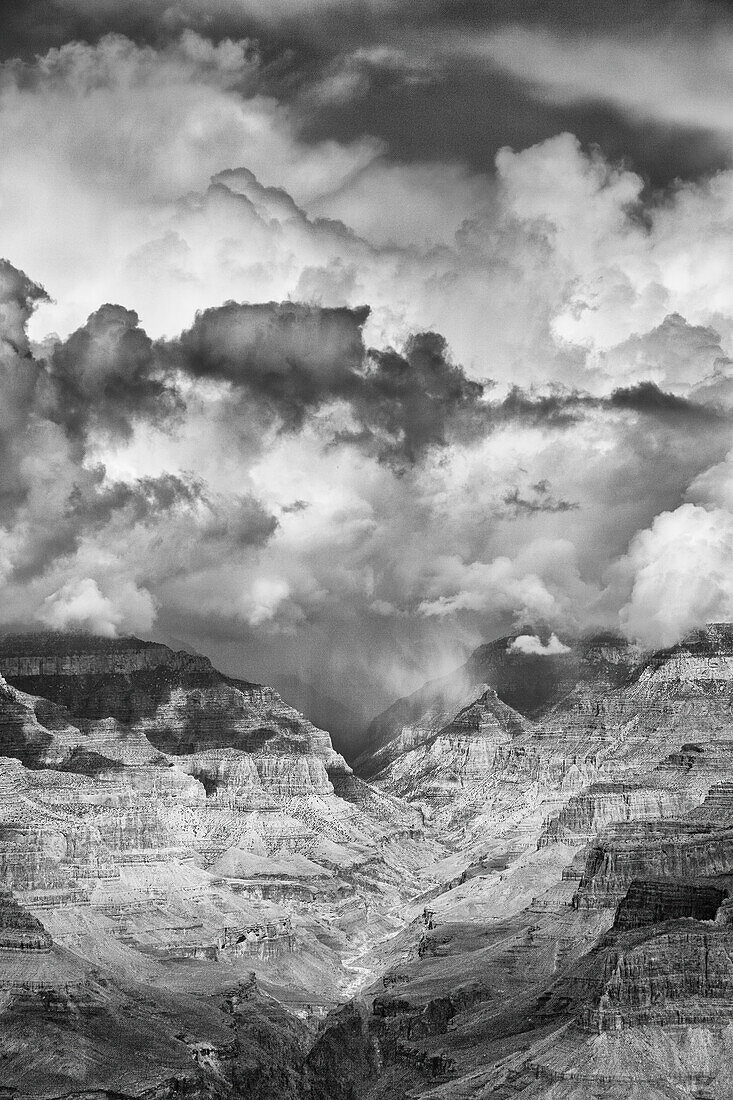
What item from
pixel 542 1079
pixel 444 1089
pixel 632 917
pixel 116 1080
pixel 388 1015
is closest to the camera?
pixel 542 1079

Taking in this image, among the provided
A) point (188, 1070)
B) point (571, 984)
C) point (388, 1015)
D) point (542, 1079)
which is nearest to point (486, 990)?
point (388, 1015)

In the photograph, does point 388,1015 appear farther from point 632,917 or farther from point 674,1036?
point 674,1036

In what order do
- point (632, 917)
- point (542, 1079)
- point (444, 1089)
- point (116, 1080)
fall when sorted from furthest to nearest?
1. point (632, 917)
2. point (116, 1080)
3. point (444, 1089)
4. point (542, 1079)

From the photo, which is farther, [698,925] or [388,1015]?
[388,1015]

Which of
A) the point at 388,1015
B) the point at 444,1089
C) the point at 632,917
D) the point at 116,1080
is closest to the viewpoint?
the point at 444,1089

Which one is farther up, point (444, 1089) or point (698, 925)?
point (698, 925)

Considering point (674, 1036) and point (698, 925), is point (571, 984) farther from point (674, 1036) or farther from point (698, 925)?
point (674, 1036)

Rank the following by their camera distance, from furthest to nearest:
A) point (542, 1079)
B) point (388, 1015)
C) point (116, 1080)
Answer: point (388, 1015) → point (116, 1080) → point (542, 1079)

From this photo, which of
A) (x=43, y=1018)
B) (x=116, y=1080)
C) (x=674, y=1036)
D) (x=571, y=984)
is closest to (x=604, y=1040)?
(x=674, y=1036)

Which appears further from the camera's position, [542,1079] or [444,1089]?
[444,1089]
